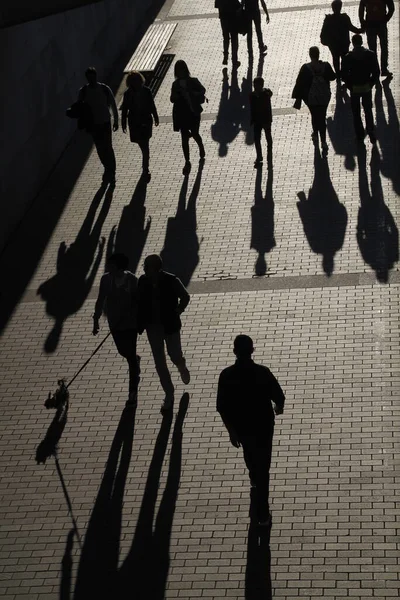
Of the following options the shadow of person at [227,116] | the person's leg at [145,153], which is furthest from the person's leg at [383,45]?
the person's leg at [145,153]

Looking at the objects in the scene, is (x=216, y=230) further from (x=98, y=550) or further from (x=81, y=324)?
(x=98, y=550)

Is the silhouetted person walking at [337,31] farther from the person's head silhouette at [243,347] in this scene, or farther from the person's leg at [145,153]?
the person's head silhouette at [243,347]

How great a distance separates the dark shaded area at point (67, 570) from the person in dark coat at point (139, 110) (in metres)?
7.69

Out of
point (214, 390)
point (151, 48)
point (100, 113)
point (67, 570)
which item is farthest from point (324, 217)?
point (151, 48)

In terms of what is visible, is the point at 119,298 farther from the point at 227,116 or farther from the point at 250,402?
the point at 227,116

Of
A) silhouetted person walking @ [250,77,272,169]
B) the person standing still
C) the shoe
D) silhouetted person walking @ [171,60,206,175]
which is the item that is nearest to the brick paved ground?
the shoe

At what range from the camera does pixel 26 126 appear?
52.9 feet

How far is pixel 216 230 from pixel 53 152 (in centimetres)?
404

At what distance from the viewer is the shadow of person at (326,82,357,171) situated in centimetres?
1612

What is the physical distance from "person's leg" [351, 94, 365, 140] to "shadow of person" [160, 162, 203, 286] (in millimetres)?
2293

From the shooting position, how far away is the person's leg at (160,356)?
10383 mm

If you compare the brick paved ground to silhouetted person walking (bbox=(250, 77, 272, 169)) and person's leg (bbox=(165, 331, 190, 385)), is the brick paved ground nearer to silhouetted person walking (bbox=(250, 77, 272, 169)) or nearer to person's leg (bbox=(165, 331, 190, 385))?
person's leg (bbox=(165, 331, 190, 385))

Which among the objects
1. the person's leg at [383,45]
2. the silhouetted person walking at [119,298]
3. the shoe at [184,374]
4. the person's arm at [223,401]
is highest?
the person's arm at [223,401]

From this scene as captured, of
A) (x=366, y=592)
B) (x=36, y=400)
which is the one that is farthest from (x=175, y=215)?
(x=366, y=592)
